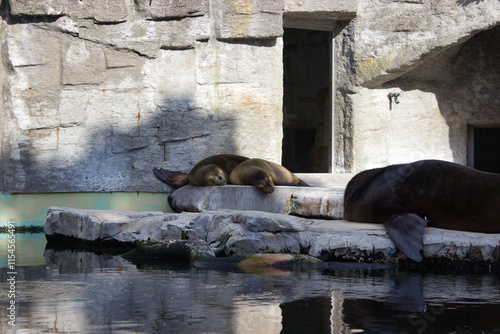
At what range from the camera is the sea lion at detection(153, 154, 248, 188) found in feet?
25.0

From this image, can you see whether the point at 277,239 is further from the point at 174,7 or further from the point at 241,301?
the point at 174,7

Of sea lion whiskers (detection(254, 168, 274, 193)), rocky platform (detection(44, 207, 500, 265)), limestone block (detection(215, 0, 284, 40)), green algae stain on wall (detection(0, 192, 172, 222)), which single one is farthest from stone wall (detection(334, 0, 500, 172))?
rocky platform (detection(44, 207, 500, 265))

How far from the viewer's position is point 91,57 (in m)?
8.37

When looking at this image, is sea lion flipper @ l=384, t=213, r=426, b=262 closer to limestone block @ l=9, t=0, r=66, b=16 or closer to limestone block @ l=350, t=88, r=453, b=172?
limestone block @ l=350, t=88, r=453, b=172

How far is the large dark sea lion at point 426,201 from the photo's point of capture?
4.93m

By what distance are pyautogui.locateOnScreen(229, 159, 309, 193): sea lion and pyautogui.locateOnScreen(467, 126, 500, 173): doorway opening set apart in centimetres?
556

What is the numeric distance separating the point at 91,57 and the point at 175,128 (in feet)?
4.51

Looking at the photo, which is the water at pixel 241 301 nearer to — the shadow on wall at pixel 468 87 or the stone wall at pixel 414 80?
the stone wall at pixel 414 80

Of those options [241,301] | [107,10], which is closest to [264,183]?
[107,10]

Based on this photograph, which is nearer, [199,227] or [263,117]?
[199,227]

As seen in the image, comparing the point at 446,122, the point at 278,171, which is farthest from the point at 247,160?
the point at 446,122

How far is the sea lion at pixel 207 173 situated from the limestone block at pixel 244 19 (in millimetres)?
1561

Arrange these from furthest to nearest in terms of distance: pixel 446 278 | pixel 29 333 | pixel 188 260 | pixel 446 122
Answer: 1. pixel 446 122
2. pixel 188 260
3. pixel 446 278
4. pixel 29 333

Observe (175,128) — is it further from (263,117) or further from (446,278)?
(446,278)
